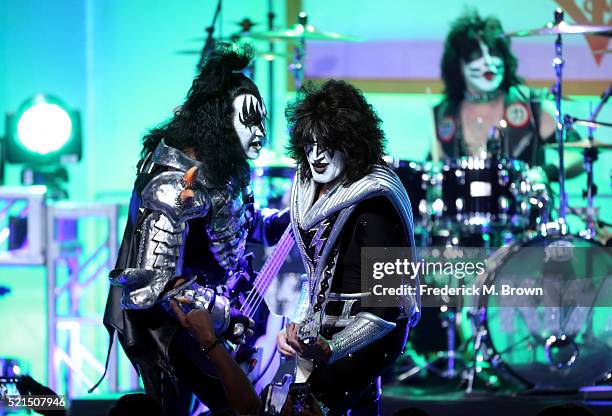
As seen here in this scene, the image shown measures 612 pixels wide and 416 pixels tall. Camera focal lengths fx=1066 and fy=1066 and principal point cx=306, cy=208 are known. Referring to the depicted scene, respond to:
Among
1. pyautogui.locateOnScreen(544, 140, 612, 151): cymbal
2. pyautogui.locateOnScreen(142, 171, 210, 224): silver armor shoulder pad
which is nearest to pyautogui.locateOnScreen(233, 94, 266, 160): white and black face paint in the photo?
pyautogui.locateOnScreen(142, 171, 210, 224): silver armor shoulder pad

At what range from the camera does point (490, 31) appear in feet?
26.2

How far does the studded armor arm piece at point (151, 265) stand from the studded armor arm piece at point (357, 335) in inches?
26.6

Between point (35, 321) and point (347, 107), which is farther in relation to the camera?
point (35, 321)

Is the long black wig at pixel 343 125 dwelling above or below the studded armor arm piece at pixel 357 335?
above

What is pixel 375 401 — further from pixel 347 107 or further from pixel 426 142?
pixel 426 142

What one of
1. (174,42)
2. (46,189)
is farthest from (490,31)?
(46,189)

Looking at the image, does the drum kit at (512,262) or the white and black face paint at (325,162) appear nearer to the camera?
the white and black face paint at (325,162)

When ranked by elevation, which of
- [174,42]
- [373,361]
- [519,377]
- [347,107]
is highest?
[174,42]

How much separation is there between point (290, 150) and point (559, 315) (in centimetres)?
296

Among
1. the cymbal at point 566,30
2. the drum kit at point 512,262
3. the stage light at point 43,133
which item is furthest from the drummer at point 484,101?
the stage light at point 43,133

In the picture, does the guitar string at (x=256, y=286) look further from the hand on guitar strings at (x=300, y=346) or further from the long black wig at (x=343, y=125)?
the hand on guitar strings at (x=300, y=346)


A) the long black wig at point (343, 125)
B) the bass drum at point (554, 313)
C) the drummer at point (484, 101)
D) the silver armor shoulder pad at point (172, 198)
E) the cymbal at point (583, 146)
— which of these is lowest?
A: the bass drum at point (554, 313)

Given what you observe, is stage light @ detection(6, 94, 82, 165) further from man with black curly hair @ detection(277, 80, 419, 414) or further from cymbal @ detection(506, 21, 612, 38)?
man with black curly hair @ detection(277, 80, 419, 414)

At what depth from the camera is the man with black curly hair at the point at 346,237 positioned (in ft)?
10.5
